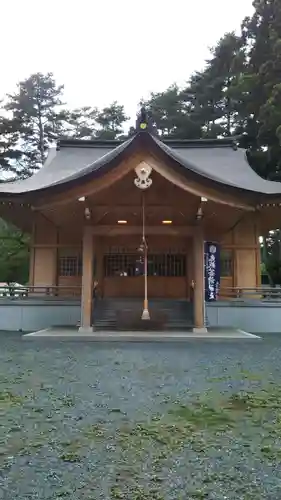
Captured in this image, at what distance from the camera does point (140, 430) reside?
3.25 metres

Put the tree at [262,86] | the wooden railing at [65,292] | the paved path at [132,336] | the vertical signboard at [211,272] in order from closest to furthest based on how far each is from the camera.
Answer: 1. the paved path at [132,336]
2. the vertical signboard at [211,272]
3. the wooden railing at [65,292]
4. the tree at [262,86]

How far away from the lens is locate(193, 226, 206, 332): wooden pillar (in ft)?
32.2

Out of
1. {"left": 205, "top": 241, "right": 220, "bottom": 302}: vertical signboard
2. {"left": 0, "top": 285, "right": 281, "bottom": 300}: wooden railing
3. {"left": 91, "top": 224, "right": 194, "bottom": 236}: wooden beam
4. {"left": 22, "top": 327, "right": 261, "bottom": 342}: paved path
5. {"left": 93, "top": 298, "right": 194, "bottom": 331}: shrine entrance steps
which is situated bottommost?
{"left": 22, "top": 327, "right": 261, "bottom": 342}: paved path

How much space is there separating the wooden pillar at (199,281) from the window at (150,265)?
2.96 meters

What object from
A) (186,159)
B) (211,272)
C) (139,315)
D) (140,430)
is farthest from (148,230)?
(140,430)

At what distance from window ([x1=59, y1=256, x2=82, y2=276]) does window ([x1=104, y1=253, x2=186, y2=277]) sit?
0.96m

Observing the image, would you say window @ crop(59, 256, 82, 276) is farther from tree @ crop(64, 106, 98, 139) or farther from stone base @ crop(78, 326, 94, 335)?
tree @ crop(64, 106, 98, 139)

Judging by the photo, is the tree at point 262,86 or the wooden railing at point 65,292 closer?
the wooden railing at point 65,292

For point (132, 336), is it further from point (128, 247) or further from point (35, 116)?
point (35, 116)

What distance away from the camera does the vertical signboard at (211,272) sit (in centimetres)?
1134

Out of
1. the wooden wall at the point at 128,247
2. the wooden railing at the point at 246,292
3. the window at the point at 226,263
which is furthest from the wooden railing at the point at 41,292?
the window at the point at 226,263

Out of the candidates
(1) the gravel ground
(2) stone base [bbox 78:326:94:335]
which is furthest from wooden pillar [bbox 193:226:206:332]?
(1) the gravel ground

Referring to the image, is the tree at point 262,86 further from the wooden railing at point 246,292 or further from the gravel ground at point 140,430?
the gravel ground at point 140,430

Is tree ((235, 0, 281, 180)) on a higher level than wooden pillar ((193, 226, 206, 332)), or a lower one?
higher
